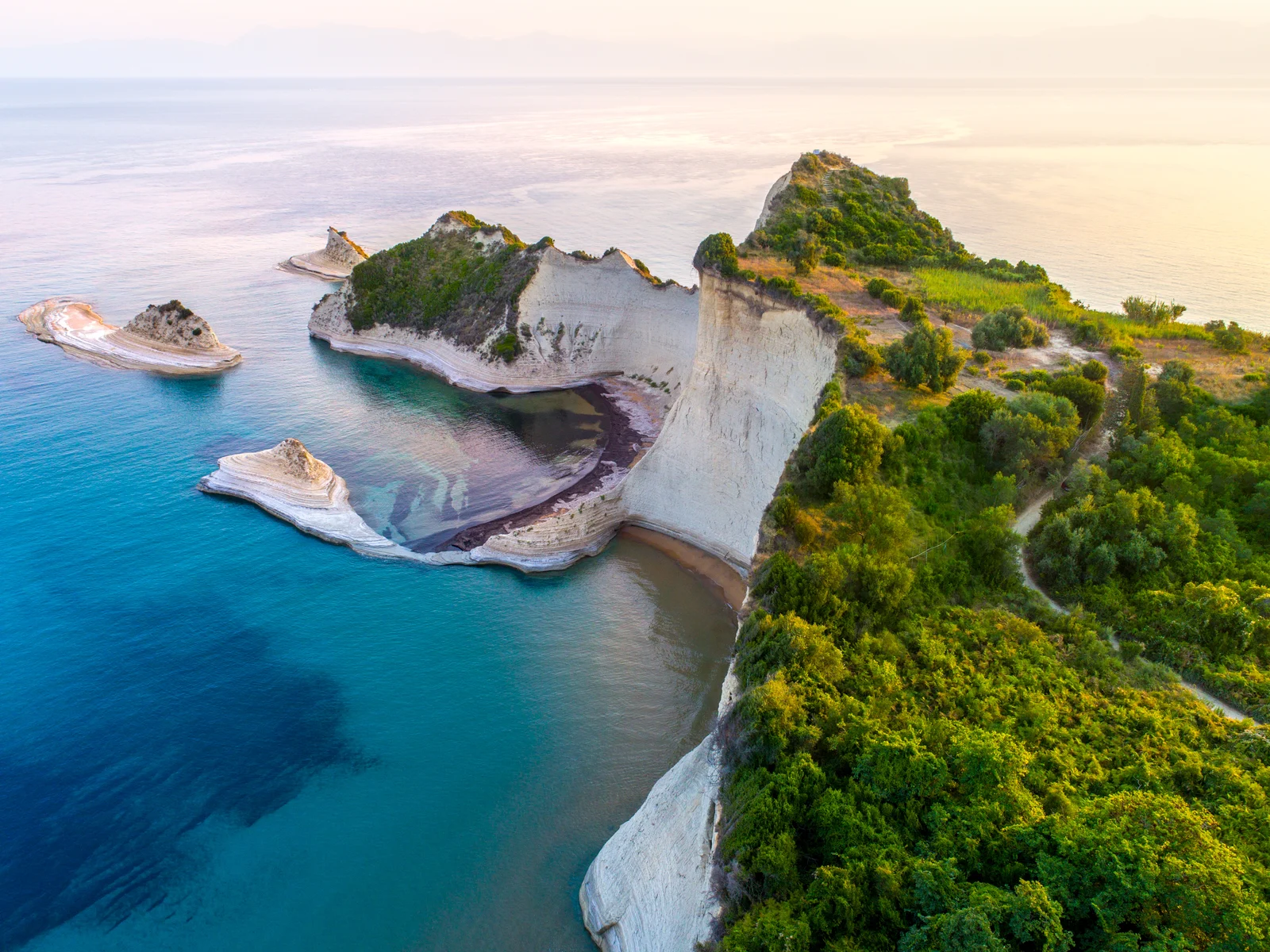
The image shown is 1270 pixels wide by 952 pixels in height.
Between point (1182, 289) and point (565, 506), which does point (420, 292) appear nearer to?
point (565, 506)

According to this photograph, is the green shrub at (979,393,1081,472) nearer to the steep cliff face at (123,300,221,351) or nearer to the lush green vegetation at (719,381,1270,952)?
the lush green vegetation at (719,381,1270,952)

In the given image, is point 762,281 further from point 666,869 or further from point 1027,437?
point 666,869

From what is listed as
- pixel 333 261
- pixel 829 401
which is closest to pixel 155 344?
pixel 333 261

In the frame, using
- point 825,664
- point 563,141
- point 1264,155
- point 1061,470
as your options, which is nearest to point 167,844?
point 825,664

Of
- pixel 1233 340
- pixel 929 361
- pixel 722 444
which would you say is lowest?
pixel 722 444

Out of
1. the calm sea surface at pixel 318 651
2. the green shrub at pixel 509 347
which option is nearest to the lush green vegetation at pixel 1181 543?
the calm sea surface at pixel 318 651

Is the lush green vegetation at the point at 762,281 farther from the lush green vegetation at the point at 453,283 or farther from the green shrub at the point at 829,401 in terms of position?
the lush green vegetation at the point at 453,283
